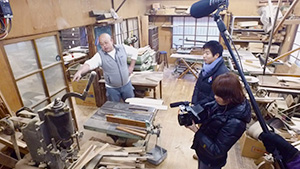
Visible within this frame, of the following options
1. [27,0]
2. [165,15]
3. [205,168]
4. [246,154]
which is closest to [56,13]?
[27,0]

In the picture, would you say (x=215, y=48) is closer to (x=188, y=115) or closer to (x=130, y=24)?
(x=188, y=115)

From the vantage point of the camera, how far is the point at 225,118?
50.6 inches

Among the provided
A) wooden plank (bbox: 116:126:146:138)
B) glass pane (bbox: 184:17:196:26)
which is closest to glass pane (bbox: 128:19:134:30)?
glass pane (bbox: 184:17:196:26)

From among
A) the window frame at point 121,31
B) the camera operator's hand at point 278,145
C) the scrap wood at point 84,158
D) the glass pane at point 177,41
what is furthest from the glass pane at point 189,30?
the camera operator's hand at point 278,145

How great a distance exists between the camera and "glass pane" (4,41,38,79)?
6.26 feet

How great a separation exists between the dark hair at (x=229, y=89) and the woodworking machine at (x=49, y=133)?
848mm

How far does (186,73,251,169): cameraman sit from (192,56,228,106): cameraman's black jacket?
665 mm

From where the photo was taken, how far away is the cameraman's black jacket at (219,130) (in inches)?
49.3

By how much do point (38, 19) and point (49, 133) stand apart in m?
1.63

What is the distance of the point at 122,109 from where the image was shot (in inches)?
89.9

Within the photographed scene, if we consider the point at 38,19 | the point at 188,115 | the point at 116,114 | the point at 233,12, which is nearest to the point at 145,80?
the point at 116,114

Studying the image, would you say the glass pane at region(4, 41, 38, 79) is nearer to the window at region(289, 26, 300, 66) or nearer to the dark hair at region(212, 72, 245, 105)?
the dark hair at region(212, 72, 245, 105)

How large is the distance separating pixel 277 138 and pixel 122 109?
66.9 inches

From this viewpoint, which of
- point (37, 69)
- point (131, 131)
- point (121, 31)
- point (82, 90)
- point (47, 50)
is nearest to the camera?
point (131, 131)
